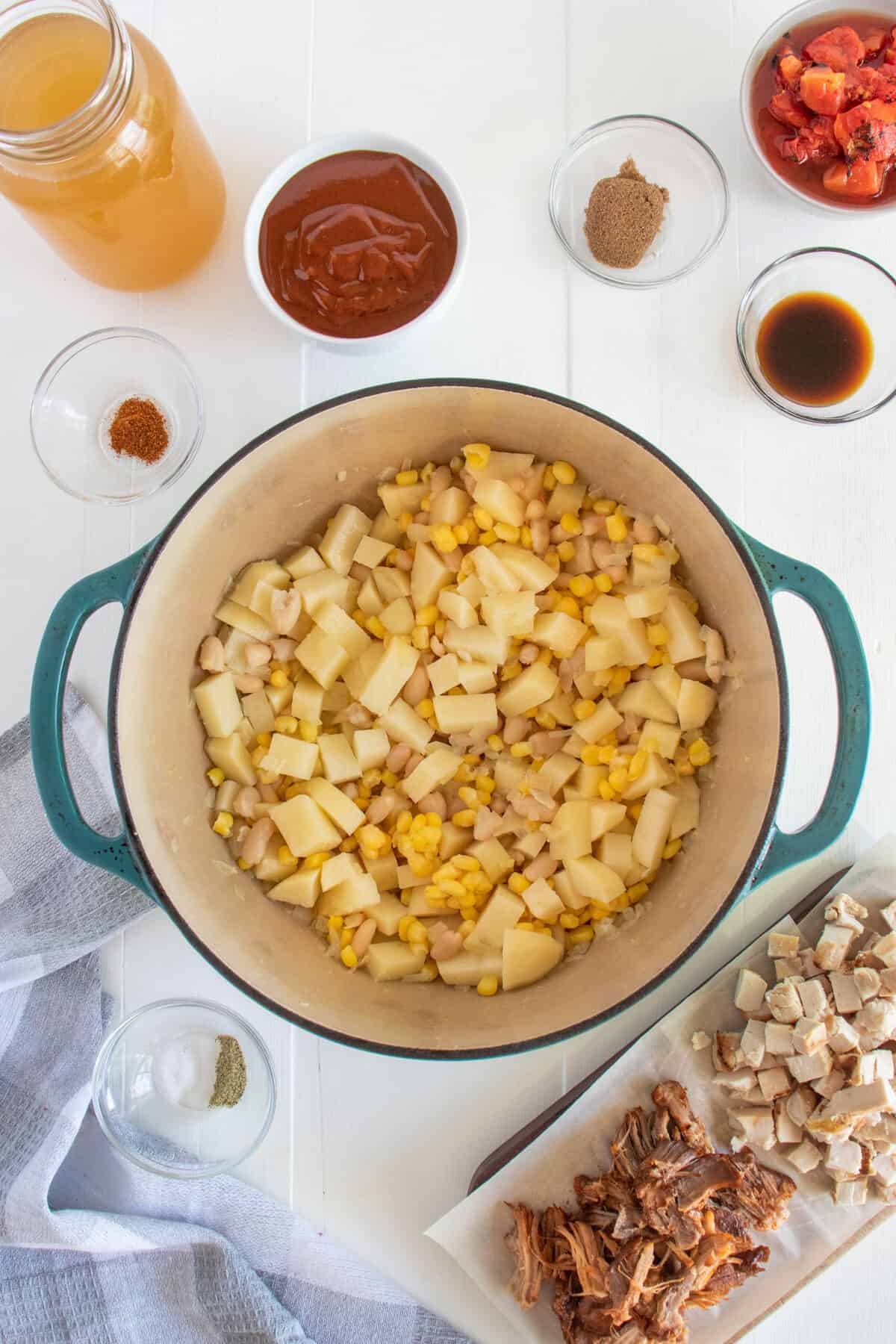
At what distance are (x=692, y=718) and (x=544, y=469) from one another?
59 cm

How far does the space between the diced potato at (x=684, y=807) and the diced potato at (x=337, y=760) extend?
2.08 feet

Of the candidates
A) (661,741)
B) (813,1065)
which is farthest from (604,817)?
(813,1065)

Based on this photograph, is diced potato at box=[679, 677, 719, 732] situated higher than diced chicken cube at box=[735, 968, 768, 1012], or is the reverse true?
diced potato at box=[679, 677, 719, 732]

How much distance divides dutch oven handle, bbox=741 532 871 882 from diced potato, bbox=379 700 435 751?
712 mm

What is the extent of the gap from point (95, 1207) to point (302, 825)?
39.2 inches

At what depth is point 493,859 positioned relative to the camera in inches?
88.0

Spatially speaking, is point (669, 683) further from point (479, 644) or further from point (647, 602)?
point (479, 644)

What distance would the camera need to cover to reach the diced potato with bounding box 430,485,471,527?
2248 mm

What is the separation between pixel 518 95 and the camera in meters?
2.50

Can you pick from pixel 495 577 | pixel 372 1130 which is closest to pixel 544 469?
pixel 495 577

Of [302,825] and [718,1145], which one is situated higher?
[302,825]

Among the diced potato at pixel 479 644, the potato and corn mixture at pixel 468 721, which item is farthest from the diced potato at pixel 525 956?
the diced potato at pixel 479 644

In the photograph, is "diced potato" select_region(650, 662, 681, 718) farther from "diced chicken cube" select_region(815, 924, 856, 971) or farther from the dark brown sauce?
the dark brown sauce

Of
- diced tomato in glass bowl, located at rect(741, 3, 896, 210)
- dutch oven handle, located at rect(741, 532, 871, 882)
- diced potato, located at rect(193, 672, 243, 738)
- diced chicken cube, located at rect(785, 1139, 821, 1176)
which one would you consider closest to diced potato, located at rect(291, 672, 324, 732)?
diced potato, located at rect(193, 672, 243, 738)
